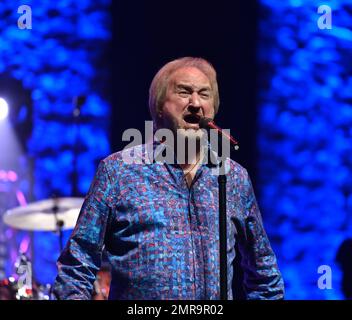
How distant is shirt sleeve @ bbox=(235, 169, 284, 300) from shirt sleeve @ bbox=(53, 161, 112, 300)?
442mm

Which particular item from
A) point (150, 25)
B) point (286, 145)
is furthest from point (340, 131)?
point (150, 25)

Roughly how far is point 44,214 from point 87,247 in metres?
3.07

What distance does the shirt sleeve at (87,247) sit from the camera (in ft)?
7.60

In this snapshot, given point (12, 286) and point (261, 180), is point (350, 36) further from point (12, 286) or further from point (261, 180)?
point (12, 286)

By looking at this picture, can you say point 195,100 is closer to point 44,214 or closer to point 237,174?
point 237,174

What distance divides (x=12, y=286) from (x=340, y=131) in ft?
8.70

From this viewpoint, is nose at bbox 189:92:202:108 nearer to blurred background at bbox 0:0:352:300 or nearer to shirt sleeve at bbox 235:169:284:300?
shirt sleeve at bbox 235:169:284:300

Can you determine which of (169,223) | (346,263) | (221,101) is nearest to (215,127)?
(169,223)

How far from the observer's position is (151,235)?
2344mm

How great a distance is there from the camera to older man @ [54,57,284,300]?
232 centimetres

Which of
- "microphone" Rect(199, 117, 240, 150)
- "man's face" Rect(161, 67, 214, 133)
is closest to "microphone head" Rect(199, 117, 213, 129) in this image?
"microphone" Rect(199, 117, 240, 150)

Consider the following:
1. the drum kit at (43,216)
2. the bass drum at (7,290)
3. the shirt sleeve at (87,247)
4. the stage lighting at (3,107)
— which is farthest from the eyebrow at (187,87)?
the stage lighting at (3,107)

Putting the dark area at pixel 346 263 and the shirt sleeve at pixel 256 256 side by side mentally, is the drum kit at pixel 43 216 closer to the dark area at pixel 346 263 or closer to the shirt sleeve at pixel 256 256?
the dark area at pixel 346 263

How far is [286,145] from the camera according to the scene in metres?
5.66
